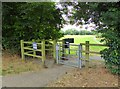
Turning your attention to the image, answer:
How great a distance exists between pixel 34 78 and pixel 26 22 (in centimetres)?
438

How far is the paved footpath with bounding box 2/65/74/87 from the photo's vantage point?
6.02 m

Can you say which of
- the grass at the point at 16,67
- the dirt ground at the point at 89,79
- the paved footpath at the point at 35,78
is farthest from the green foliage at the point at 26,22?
the dirt ground at the point at 89,79

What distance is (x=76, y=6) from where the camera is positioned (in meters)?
8.23

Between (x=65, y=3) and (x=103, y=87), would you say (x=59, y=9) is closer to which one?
(x=65, y=3)

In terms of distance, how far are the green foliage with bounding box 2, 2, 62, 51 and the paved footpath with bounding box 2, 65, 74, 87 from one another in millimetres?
3242

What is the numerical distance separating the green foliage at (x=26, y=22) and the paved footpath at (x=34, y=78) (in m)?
3.24

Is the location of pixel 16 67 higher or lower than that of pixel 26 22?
lower

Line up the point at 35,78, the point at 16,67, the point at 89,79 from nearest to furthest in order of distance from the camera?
the point at 89,79 < the point at 35,78 < the point at 16,67

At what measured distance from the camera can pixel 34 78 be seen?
22.1ft

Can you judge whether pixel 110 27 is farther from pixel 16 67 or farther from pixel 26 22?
pixel 26 22

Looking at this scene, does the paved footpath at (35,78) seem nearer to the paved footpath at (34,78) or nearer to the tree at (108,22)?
the paved footpath at (34,78)

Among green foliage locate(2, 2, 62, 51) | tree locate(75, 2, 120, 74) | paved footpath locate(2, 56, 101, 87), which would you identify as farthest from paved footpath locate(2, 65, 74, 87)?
green foliage locate(2, 2, 62, 51)

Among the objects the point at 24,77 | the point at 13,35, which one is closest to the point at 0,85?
the point at 24,77

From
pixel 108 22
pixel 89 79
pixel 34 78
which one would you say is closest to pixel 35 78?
pixel 34 78
